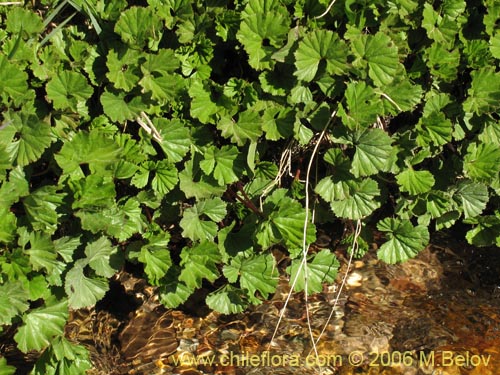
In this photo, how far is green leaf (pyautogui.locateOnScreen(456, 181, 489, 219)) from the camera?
287 cm

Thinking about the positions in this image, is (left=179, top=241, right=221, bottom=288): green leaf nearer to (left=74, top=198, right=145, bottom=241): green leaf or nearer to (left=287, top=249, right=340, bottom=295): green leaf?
(left=74, top=198, right=145, bottom=241): green leaf

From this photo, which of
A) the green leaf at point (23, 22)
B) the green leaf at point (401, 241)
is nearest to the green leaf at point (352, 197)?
the green leaf at point (401, 241)

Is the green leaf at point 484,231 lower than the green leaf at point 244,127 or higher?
lower

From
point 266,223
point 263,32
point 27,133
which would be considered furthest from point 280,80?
point 27,133

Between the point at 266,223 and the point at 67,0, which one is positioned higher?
the point at 67,0

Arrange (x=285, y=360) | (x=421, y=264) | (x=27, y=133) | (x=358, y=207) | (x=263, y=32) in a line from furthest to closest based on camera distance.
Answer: (x=421, y=264) → (x=285, y=360) → (x=358, y=207) → (x=263, y=32) → (x=27, y=133)

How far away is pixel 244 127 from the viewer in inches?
101

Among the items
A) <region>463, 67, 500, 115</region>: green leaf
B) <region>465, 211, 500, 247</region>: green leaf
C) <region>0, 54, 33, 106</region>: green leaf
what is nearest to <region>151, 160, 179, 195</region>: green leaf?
<region>0, 54, 33, 106</region>: green leaf

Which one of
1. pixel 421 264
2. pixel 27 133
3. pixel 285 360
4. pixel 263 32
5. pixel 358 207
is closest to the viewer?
pixel 27 133

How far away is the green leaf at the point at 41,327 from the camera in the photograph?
2.44 metres

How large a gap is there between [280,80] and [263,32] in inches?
8.8

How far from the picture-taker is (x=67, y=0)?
95.0 inches

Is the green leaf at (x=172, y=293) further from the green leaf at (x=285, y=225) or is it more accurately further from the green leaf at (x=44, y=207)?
the green leaf at (x=44, y=207)

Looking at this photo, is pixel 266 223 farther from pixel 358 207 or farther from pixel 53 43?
pixel 53 43
